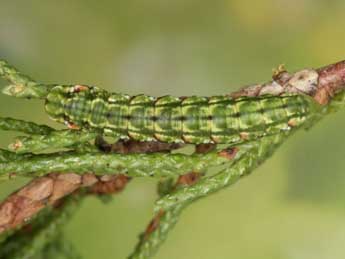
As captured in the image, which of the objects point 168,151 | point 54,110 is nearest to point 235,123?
point 168,151

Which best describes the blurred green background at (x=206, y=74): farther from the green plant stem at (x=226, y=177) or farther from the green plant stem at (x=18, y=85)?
the green plant stem at (x=18, y=85)

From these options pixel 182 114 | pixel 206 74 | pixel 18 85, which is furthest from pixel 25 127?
pixel 206 74

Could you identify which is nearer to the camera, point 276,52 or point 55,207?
point 55,207

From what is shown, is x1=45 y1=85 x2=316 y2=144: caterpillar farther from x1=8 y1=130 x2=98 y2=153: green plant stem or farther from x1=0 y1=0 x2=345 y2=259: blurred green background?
x1=0 y1=0 x2=345 y2=259: blurred green background

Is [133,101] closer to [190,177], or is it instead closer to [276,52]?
[190,177]

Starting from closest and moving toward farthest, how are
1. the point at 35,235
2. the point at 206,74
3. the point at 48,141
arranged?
the point at 48,141
the point at 35,235
the point at 206,74

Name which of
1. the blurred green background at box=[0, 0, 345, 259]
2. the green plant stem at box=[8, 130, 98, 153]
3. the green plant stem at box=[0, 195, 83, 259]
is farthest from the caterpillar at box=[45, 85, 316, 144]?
the blurred green background at box=[0, 0, 345, 259]

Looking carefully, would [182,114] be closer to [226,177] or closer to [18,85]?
[226,177]
